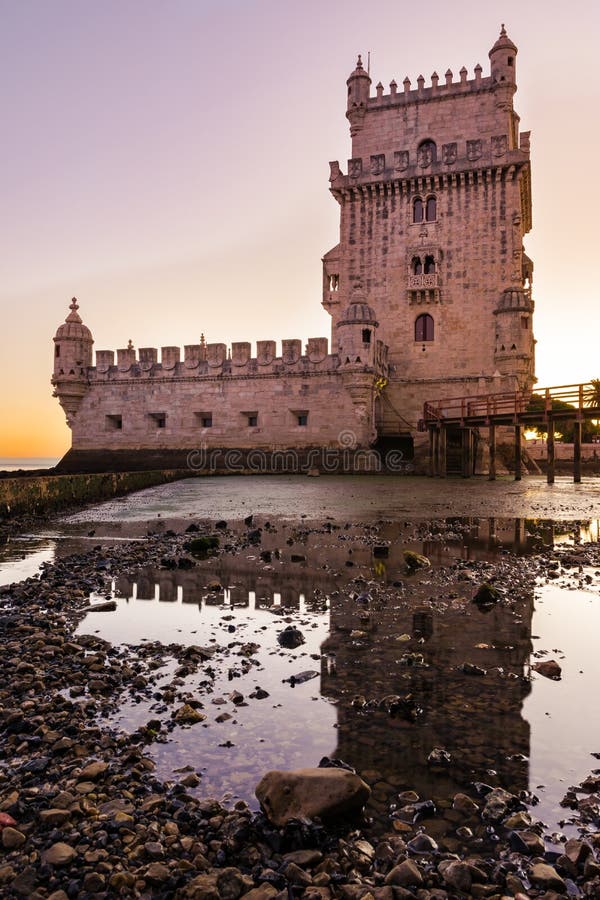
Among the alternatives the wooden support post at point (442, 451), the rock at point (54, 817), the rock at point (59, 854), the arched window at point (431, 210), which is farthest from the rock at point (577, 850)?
the arched window at point (431, 210)

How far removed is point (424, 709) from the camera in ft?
11.7

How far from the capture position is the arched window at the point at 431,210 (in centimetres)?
3212

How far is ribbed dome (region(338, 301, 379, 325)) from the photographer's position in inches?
1117

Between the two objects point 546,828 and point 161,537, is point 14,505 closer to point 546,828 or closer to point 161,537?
point 161,537

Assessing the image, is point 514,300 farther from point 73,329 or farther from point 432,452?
point 73,329

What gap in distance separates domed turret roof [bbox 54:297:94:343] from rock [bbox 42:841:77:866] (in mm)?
34073

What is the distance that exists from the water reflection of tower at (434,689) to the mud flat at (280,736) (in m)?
0.02

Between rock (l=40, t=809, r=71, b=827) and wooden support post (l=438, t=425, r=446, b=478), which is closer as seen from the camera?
rock (l=40, t=809, r=71, b=827)

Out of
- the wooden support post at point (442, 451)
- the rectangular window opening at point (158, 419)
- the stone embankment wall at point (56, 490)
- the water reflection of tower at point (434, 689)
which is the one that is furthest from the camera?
the rectangular window opening at point (158, 419)

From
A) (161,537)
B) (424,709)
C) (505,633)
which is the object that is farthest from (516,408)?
(424,709)

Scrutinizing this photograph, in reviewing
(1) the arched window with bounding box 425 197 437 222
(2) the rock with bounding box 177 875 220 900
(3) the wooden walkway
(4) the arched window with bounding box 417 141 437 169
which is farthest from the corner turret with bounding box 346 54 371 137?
(2) the rock with bounding box 177 875 220 900

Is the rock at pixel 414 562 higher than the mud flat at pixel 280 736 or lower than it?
higher

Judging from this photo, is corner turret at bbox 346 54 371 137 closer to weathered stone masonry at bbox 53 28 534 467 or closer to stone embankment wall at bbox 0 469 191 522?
weathered stone masonry at bbox 53 28 534 467

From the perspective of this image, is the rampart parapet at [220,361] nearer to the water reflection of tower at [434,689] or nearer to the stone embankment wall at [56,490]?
the stone embankment wall at [56,490]
